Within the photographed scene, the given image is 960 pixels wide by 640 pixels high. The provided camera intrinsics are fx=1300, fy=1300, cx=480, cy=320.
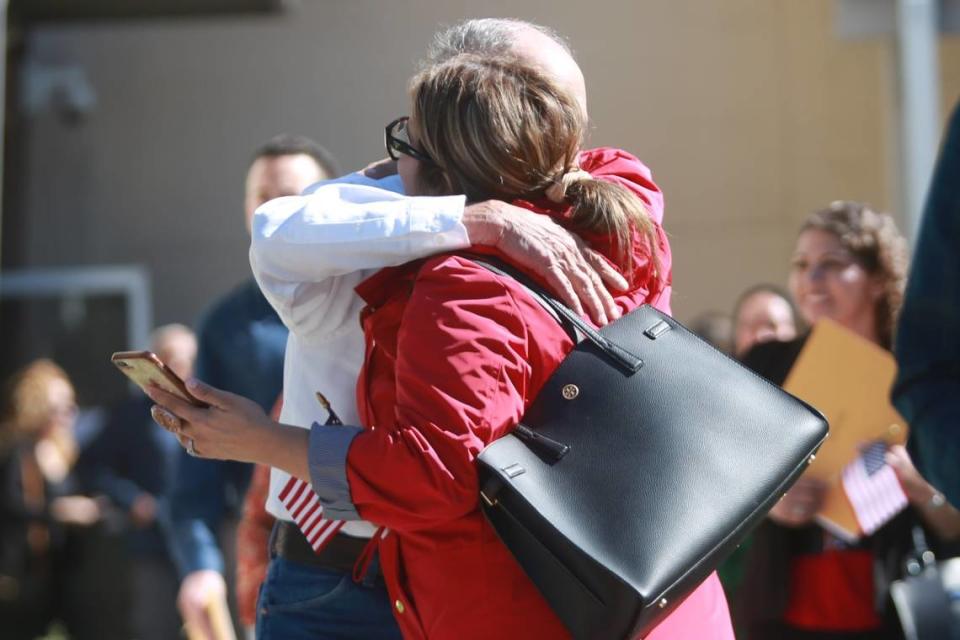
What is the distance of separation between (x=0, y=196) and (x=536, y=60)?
936cm

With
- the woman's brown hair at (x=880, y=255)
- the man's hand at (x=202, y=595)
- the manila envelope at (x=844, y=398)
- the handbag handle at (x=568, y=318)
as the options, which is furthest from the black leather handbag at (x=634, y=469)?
the man's hand at (x=202, y=595)

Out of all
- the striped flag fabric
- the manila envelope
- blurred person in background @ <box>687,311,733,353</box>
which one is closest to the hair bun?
the striped flag fabric

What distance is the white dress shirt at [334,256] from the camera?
1790 mm

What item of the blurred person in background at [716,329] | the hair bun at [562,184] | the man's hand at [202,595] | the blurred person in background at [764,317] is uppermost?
the hair bun at [562,184]

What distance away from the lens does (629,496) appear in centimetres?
164

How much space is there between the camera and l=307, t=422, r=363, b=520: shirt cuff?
1722mm

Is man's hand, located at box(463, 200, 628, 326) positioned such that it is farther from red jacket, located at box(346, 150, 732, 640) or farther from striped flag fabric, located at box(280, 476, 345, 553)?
striped flag fabric, located at box(280, 476, 345, 553)

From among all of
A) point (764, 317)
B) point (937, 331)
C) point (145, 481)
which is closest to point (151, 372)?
point (937, 331)

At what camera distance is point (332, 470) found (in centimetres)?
172

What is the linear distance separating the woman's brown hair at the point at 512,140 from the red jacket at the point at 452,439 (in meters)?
0.17

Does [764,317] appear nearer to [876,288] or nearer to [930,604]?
[876,288]

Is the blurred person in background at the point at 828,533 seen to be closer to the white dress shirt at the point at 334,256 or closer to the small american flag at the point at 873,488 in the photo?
the small american flag at the point at 873,488

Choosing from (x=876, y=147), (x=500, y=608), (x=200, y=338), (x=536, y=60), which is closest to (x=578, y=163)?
(x=536, y=60)

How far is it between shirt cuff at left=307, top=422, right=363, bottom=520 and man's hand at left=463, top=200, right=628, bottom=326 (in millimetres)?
320
